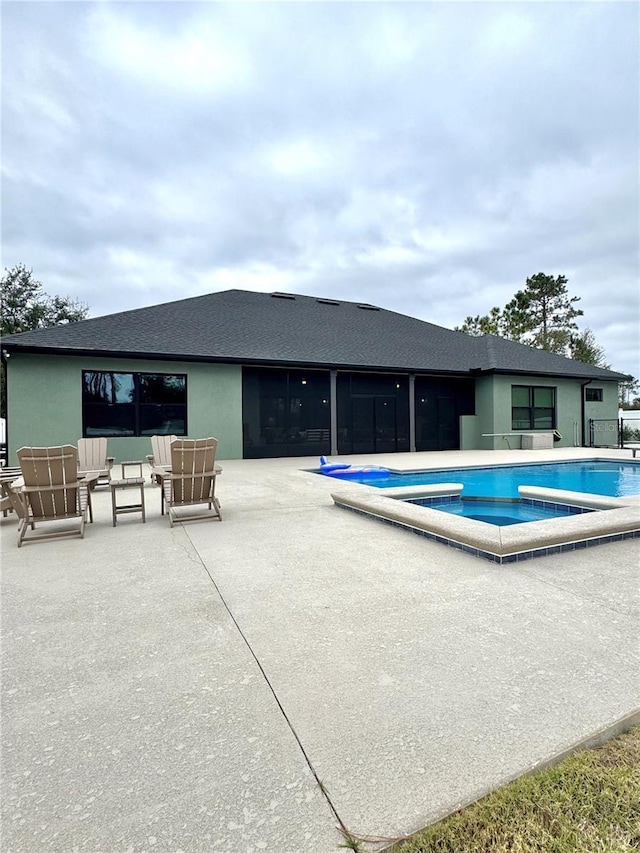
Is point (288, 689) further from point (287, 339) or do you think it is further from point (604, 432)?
point (604, 432)

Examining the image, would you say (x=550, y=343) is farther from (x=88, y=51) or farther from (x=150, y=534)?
(x=150, y=534)

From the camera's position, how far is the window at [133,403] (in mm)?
13000

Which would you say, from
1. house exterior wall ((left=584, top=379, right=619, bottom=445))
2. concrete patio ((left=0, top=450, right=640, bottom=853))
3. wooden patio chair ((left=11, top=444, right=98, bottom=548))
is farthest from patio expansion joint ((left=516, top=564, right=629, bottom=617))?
house exterior wall ((left=584, top=379, right=619, bottom=445))

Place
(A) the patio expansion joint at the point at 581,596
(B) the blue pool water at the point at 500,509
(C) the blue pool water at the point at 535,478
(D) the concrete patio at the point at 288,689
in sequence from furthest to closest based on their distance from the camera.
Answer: (C) the blue pool water at the point at 535,478
(B) the blue pool water at the point at 500,509
(A) the patio expansion joint at the point at 581,596
(D) the concrete patio at the point at 288,689

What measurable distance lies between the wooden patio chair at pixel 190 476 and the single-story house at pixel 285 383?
825cm

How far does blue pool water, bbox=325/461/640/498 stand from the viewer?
9.26 metres

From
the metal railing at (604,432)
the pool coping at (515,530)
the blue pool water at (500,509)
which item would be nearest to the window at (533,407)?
the metal railing at (604,432)

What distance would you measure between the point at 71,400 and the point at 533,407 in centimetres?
1714

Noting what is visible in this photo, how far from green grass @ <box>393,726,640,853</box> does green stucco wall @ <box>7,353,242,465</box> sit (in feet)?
41.6

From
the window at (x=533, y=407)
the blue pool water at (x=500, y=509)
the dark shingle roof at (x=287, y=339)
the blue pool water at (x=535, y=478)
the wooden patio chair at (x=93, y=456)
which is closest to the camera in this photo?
the blue pool water at (x=500, y=509)

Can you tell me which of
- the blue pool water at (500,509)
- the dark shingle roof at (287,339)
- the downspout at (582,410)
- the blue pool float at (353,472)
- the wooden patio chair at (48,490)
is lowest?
the blue pool water at (500,509)

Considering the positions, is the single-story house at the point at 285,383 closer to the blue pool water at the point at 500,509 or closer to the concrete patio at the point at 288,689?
the blue pool water at the point at 500,509

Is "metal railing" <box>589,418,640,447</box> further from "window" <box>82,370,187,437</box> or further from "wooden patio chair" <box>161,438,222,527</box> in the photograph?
"wooden patio chair" <box>161,438,222,527</box>

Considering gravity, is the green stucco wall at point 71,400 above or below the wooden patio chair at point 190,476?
above
